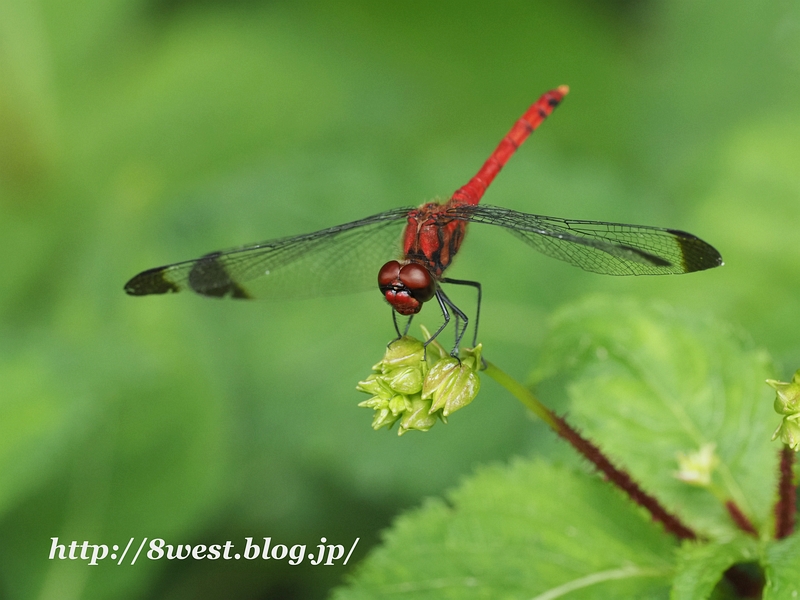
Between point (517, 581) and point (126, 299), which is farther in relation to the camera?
point (126, 299)

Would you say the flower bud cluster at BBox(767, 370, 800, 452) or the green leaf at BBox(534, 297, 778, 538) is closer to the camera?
the flower bud cluster at BBox(767, 370, 800, 452)

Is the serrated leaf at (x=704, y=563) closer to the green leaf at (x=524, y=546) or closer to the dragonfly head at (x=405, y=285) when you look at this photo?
the green leaf at (x=524, y=546)

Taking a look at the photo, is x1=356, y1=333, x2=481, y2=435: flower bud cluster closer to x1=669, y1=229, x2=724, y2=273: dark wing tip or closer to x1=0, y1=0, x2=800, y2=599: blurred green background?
x1=669, y1=229, x2=724, y2=273: dark wing tip

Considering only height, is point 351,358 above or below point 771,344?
above

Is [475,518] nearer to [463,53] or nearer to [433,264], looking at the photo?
[433,264]

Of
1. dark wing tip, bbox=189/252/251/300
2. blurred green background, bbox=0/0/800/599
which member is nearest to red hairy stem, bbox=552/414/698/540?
blurred green background, bbox=0/0/800/599

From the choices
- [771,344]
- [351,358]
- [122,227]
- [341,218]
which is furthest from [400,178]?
[771,344]
